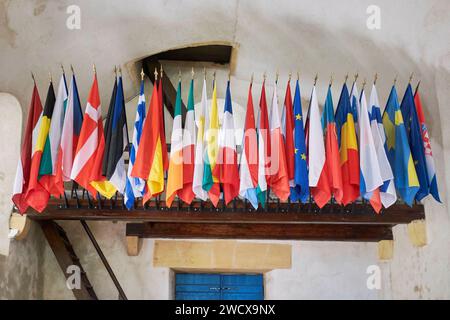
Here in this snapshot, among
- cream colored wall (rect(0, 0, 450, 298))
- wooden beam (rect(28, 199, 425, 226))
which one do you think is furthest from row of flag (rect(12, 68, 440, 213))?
wooden beam (rect(28, 199, 425, 226))

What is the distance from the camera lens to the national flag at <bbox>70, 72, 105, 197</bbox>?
437cm

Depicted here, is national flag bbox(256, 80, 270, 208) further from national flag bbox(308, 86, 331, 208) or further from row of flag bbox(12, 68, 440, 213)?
national flag bbox(308, 86, 331, 208)

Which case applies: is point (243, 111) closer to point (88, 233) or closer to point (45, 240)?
point (88, 233)

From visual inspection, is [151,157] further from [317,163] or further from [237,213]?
[317,163]

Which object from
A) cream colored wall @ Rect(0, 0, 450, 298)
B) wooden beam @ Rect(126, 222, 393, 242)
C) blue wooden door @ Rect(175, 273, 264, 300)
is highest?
cream colored wall @ Rect(0, 0, 450, 298)

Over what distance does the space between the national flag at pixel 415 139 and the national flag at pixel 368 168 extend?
366mm

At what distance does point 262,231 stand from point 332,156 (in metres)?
2.14

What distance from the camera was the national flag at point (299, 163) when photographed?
4453 mm

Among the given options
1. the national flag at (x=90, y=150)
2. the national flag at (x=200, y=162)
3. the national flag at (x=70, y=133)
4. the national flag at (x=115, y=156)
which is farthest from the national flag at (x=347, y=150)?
the national flag at (x=70, y=133)

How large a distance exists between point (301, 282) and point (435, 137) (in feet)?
7.92

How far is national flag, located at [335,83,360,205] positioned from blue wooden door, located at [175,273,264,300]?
2.61 meters

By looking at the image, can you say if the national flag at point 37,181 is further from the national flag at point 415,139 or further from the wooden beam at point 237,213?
the national flag at point 415,139

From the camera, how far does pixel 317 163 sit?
4.50 metres

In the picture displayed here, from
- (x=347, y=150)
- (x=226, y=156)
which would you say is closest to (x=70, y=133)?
(x=226, y=156)
